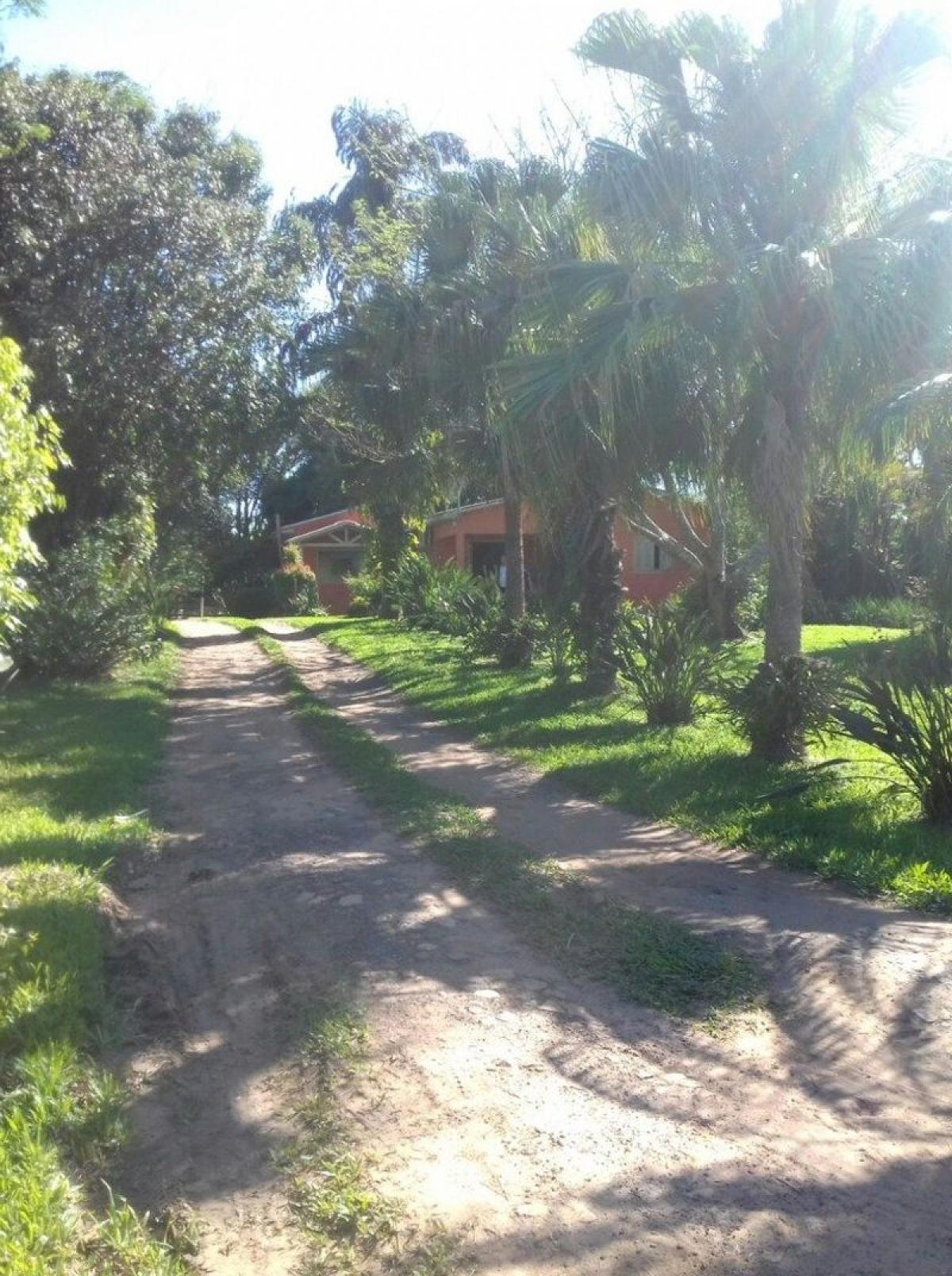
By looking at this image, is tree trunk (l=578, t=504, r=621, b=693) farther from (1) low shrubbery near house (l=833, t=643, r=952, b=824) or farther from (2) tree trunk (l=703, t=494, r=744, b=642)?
(1) low shrubbery near house (l=833, t=643, r=952, b=824)

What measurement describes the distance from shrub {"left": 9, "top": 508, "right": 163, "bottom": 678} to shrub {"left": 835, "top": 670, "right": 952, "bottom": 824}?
10.5m

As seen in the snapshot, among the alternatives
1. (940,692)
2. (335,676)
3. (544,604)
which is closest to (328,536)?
(335,676)

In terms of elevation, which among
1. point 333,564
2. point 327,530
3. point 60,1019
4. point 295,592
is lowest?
point 60,1019

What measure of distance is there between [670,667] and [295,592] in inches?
1279

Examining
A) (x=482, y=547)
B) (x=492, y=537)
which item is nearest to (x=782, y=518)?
(x=492, y=537)

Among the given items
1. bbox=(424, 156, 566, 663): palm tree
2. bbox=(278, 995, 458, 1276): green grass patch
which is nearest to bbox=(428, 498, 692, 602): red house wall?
bbox=(424, 156, 566, 663): palm tree

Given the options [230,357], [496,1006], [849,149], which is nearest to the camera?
[496,1006]

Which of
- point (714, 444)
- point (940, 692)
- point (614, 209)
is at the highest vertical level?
point (614, 209)

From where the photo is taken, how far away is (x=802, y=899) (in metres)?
7.25

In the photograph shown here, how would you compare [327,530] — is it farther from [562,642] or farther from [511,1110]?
[511,1110]

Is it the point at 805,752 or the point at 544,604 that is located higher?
the point at 544,604

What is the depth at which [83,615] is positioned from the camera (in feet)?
55.5

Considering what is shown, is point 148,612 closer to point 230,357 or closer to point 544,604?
point 230,357

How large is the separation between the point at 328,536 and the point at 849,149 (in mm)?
39618
